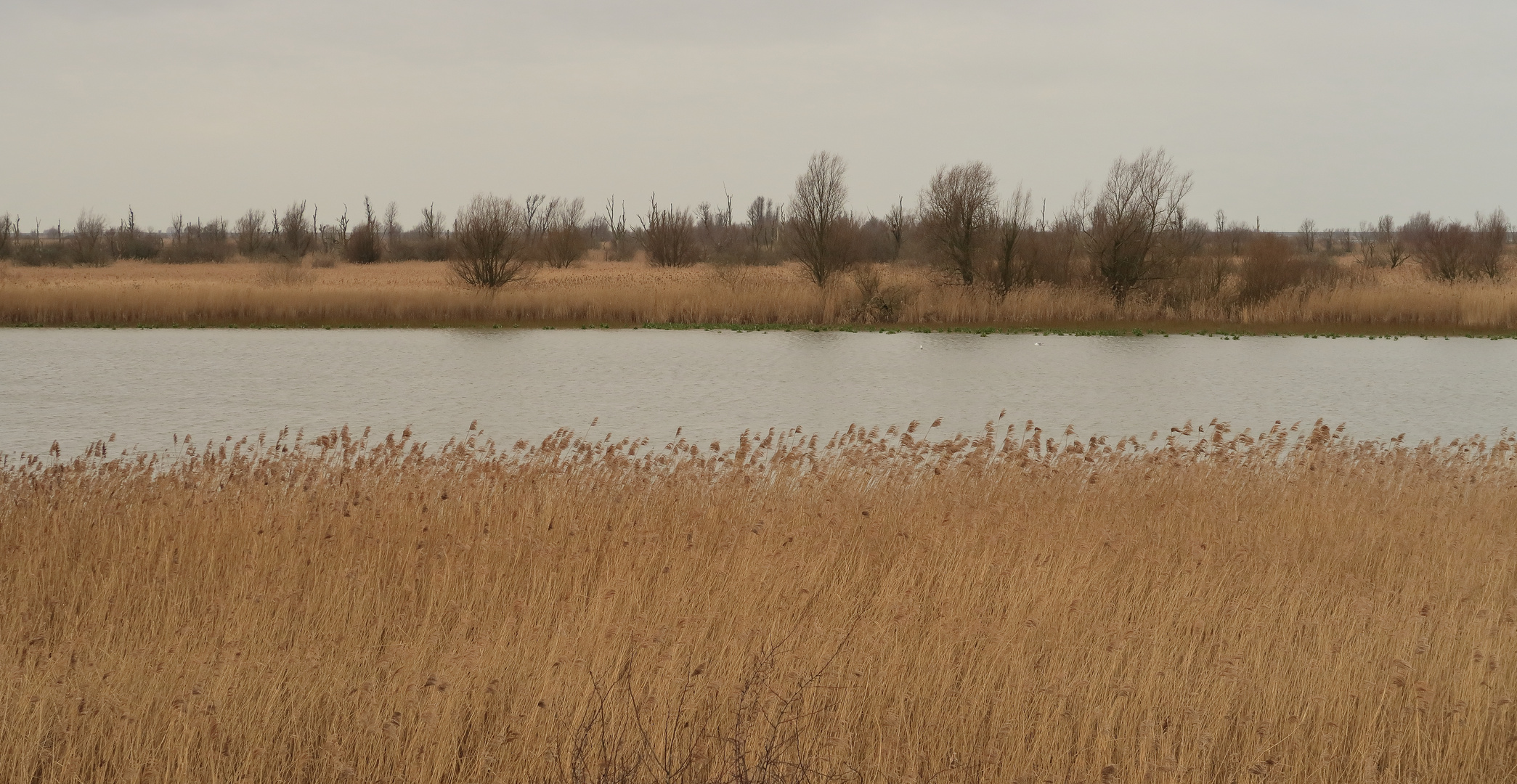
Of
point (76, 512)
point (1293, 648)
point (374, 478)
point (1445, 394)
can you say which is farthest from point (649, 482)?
point (1445, 394)

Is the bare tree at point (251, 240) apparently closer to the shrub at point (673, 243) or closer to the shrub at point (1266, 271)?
the shrub at point (673, 243)

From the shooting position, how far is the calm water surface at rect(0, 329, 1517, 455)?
18.0 meters

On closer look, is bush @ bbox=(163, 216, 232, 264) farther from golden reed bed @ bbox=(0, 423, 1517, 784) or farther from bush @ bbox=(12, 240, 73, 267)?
golden reed bed @ bbox=(0, 423, 1517, 784)

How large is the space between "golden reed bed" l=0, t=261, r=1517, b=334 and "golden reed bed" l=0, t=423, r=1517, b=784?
1123 inches

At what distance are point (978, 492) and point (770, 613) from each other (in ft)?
12.8

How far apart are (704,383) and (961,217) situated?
20.9 meters

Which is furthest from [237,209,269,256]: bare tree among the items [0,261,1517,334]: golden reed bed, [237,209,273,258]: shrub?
[0,261,1517,334]: golden reed bed

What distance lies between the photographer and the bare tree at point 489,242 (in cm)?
4181

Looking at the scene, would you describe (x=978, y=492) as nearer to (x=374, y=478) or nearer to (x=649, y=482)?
(x=649, y=482)

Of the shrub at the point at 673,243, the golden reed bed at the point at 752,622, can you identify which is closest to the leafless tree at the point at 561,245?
the shrub at the point at 673,243

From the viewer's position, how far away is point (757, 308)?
1587 inches

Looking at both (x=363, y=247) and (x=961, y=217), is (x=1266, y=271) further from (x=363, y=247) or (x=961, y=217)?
(x=363, y=247)

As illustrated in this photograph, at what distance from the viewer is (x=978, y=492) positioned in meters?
10.7

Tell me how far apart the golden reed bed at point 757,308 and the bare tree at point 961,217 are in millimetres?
1226
